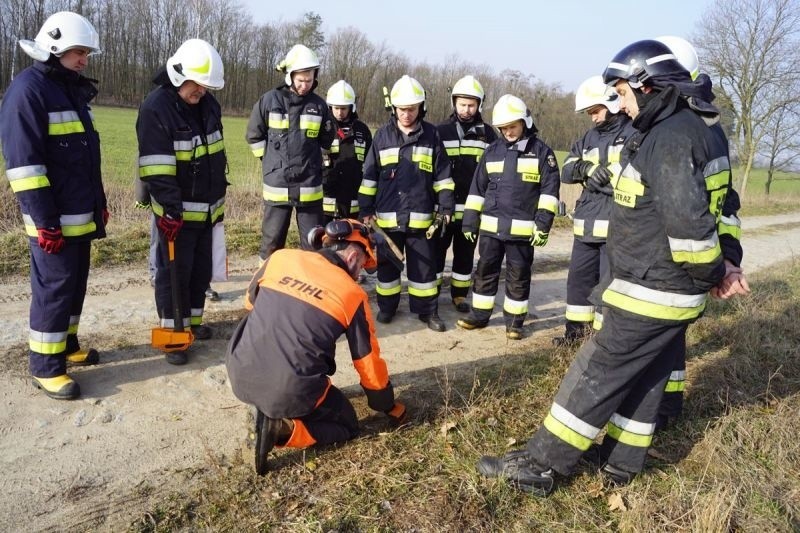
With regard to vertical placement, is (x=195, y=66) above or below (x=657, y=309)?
above

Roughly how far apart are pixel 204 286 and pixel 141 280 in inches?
66.5

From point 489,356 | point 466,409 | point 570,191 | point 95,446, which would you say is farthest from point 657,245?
point 570,191

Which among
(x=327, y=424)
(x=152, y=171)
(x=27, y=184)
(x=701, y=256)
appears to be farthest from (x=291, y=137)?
(x=701, y=256)

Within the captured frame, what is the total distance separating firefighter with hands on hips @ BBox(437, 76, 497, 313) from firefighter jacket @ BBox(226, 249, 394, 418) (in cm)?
318

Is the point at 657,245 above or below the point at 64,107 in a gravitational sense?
below

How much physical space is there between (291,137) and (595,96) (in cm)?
291

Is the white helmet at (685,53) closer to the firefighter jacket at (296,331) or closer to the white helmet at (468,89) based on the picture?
the firefighter jacket at (296,331)

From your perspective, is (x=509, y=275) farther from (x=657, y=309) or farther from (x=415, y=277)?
(x=657, y=309)

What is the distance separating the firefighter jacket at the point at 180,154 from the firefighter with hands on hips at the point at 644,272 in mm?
3053

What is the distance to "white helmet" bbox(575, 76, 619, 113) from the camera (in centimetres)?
490

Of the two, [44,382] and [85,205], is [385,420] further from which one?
[85,205]

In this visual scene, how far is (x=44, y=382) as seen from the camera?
12.5 ft

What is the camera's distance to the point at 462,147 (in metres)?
6.33

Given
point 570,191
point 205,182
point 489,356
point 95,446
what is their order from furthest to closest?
1. point 570,191
2. point 489,356
3. point 205,182
4. point 95,446
